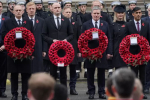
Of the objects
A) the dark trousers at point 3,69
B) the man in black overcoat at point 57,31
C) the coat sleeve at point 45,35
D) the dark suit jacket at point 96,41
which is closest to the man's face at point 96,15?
the dark suit jacket at point 96,41

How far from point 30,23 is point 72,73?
2.70 m

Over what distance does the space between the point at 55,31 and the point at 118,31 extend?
1.83 m

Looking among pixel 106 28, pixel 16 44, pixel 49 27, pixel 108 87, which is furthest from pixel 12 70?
pixel 108 87

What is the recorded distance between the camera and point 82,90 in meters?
14.3

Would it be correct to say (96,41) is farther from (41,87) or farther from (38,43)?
(41,87)

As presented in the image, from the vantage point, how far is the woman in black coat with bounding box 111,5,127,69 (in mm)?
12859

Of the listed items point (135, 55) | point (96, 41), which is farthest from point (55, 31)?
point (135, 55)

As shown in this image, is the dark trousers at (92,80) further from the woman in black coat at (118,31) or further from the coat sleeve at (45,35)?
the coat sleeve at (45,35)

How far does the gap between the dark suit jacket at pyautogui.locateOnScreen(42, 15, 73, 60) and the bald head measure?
23.2ft

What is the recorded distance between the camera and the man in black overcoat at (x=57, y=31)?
12.0 meters

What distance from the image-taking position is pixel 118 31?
42.4ft

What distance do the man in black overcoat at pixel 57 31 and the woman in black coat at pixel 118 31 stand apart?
1.44 m

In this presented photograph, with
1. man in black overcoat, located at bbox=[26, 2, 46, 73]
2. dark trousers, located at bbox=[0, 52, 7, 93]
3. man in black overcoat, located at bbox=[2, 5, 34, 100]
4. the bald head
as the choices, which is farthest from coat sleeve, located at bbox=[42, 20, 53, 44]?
the bald head

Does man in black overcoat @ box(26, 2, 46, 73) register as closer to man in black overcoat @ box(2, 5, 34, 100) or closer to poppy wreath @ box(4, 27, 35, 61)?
man in black overcoat @ box(2, 5, 34, 100)
